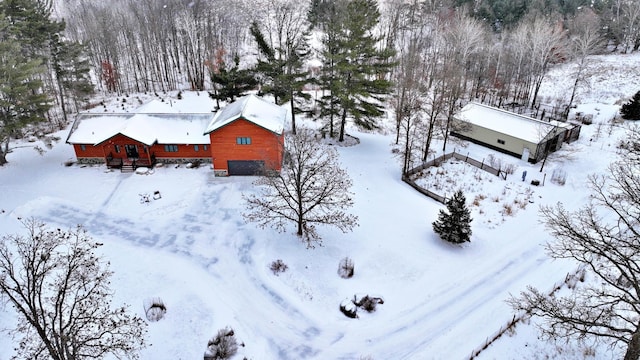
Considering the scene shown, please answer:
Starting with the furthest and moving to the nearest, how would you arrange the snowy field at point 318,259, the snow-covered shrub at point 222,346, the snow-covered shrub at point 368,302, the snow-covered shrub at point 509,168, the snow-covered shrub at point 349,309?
→ 1. the snow-covered shrub at point 509,168
2. the snow-covered shrub at point 368,302
3. the snow-covered shrub at point 349,309
4. the snowy field at point 318,259
5. the snow-covered shrub at point 222,346

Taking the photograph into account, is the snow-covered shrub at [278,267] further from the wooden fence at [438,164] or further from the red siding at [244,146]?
the wooden fence at [438,164]

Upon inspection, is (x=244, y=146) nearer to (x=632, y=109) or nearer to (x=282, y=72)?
(x=282, y=72)

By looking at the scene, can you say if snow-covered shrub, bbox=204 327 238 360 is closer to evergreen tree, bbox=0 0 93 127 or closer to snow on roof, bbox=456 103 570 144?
snow on roof, bbox=456 103 570 144

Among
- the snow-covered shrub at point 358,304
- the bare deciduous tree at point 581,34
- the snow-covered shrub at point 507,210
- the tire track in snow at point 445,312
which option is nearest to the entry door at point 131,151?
the snow-covered shrub at point 358,304

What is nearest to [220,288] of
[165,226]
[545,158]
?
[165,226]

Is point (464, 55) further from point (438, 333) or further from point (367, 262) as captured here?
point (438, 333)

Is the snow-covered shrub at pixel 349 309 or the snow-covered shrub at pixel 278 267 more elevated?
the snow-covered shrub at pixel 278 267

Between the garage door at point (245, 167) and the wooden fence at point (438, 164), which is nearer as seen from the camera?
the wooden fence at point (438, 164)

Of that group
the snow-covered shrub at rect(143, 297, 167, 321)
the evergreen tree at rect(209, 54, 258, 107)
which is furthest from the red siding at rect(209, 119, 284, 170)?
the snow-covered shrub at rect(143, 297, 167, 321)
